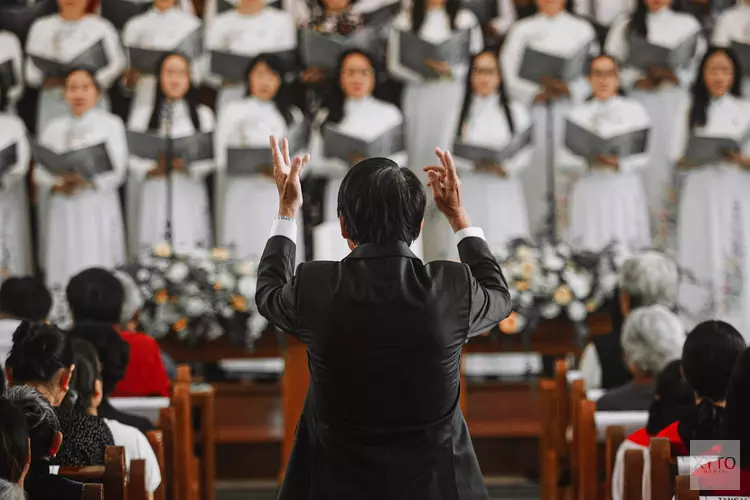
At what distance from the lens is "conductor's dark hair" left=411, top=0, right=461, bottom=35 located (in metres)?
8.34

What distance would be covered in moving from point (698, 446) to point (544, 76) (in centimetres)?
520

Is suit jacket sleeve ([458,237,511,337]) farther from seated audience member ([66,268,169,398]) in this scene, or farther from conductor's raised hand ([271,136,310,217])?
seated audience member ([66,268,169,398])

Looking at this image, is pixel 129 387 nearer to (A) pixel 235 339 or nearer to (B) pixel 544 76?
(A) pixel 235 339

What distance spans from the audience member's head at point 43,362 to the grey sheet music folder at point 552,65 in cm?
504

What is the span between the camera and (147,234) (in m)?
8.22

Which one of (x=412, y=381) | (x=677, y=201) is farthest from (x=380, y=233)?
(x=677, y=201)

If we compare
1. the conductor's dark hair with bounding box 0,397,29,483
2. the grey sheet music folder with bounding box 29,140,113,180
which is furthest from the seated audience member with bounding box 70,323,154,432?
the grey sheet music folder with bounding box 29,140,113,180

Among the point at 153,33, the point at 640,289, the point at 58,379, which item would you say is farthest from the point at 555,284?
the point at 153,33

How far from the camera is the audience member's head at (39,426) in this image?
255 cm

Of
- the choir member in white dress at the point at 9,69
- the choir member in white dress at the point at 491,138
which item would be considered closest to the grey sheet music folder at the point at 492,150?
the choir member in white dress at the point at 491,138

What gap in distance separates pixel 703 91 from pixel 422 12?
1892 mm

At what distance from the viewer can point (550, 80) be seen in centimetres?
792

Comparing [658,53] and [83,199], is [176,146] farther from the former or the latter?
[658,53]

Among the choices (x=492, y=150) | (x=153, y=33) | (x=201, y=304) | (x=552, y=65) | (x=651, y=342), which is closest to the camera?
(x=651, y=342)
